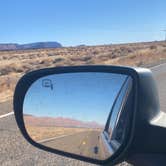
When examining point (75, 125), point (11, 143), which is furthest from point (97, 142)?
point (11, 143)

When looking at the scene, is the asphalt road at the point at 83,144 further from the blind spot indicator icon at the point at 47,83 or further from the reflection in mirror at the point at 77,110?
the blind spot indicator icon at the point at 47,83

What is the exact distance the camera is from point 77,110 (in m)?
2.59

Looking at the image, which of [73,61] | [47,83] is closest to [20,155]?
[47,83]

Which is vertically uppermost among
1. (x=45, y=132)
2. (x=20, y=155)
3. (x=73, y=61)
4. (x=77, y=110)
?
(x=77, y=110)

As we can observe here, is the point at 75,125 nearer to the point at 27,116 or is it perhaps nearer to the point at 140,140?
the point at 27,116

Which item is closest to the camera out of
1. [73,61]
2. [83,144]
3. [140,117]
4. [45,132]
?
[140,117]

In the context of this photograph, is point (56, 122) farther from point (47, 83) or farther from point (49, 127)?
point (49, 127)

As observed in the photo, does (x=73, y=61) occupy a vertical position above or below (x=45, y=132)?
below

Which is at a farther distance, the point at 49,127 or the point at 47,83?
the point at 49,127

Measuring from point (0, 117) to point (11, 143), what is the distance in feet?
12.2

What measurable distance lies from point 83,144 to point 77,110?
19cm

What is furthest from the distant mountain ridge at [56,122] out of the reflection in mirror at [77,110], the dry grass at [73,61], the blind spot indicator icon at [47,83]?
the dry grass at [73,61]

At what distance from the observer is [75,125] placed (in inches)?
110

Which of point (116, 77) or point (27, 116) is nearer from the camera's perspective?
point (116, 77)
